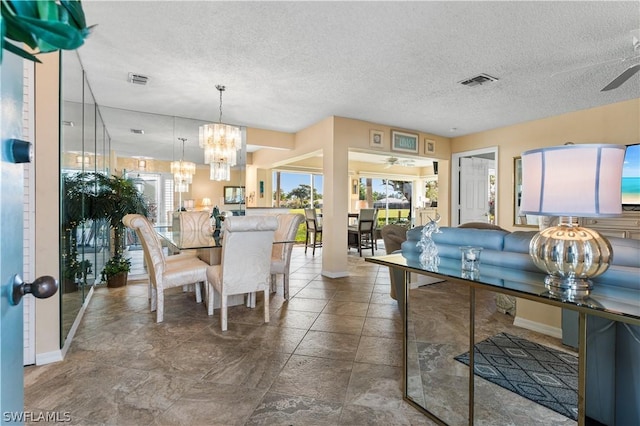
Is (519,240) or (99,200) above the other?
(99,200)

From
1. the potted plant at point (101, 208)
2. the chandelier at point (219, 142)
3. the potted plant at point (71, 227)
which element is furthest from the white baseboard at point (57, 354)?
the chandelier at point (219, 142)

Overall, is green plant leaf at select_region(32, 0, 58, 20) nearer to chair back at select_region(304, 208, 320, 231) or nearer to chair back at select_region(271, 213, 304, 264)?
chair back at select_region(271, 213, 304, 264)

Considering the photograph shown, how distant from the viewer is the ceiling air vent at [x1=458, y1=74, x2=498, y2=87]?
348cm

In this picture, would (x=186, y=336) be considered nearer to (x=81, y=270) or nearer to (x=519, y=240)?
(x=81, y=270)

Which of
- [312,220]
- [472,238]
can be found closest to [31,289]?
[472,238]

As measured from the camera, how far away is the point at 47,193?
223 centimetres

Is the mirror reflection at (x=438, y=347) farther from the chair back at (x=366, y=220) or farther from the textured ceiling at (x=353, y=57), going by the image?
the chair back at (x=366, y=220)

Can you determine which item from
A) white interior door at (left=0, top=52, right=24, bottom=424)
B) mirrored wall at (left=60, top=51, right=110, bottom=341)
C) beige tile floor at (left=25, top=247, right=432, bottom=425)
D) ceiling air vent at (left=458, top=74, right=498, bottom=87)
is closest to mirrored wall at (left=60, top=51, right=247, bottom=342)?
mirrored wall at (left=60, top=51, right=110, bottom=341)

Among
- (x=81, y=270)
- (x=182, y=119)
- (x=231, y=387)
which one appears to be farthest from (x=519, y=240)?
(x=182, y=119)

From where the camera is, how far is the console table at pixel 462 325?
109 cm

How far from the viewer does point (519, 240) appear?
1690 mm

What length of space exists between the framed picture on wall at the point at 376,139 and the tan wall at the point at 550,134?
212 cm

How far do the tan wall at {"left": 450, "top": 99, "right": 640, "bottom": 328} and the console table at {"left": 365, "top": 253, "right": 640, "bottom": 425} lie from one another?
14.2ft

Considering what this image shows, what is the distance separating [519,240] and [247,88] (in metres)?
3.36
